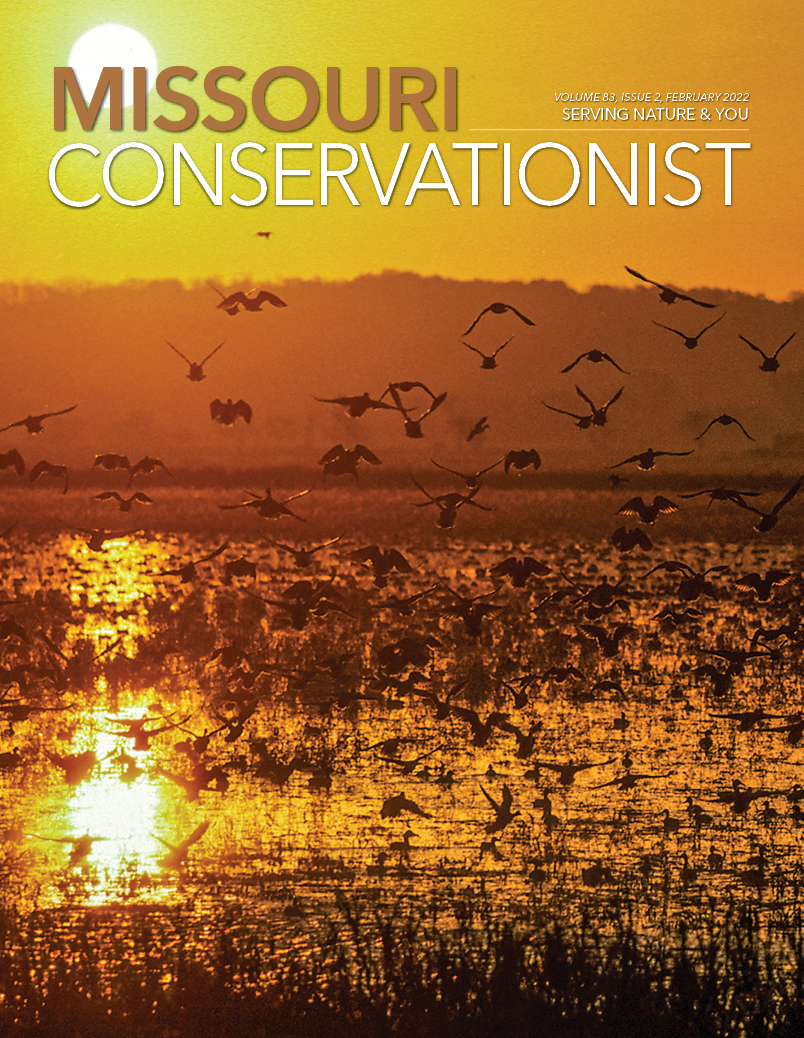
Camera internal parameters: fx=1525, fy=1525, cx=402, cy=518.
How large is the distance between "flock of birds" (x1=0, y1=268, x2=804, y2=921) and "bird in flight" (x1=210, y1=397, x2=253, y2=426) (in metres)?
0.02

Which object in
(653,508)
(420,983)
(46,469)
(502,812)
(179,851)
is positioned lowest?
(420,983)

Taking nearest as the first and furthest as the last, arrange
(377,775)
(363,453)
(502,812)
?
(363,453) < (502,812) < (377,775)

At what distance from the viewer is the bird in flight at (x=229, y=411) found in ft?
35.1

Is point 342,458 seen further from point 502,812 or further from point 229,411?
point 502,812

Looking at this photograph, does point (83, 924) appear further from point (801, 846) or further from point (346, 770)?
point (801, 846)

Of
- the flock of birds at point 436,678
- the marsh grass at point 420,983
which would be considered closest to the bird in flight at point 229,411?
the flock of birds at point 436,678

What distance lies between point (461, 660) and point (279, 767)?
666cm

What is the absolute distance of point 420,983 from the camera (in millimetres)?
8312

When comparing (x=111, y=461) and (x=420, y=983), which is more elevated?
(x=111, y=461)

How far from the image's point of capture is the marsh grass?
7.95 m

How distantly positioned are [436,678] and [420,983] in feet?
32.1

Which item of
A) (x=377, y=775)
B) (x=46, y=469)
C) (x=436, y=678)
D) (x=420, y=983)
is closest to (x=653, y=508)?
(x=377, y=775)

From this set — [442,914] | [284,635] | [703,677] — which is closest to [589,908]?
[442,914]

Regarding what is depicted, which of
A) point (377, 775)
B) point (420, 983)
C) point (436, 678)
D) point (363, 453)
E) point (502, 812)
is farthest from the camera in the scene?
point (436, 678)
